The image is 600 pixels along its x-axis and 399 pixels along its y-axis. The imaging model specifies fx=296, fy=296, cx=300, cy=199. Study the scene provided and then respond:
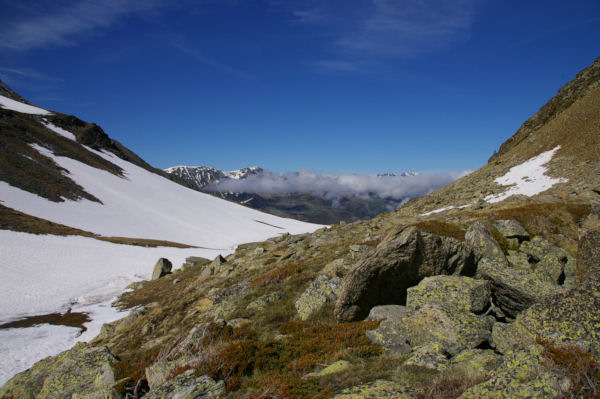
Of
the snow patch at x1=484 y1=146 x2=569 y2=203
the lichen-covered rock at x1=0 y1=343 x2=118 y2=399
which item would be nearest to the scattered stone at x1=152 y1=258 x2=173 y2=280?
the lichen-covered rock at x1=0 y1=343 x2=118 y2=399

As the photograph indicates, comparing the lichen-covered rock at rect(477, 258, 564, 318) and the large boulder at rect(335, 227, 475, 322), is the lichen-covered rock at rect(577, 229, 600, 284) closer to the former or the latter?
the lichen-covered rock at rect(477, 258, 564, 318)

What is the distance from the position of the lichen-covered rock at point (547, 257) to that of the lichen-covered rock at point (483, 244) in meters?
1.46

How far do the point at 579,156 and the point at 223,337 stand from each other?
46.5 metres

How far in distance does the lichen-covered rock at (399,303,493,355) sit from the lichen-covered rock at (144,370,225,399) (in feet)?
18.1

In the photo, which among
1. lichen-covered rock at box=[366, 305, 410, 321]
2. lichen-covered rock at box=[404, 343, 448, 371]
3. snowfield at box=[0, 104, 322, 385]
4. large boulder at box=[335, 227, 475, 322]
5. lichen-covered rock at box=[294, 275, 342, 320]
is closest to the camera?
lichen-covered rock at box=[404, 343, 448, 371]

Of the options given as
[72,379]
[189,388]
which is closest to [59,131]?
[72,379]

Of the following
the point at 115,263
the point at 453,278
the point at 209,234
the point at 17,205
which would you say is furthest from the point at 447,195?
the point at 17,205

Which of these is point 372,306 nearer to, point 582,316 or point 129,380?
point 582,316

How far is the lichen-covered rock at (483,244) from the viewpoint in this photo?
12383 mm

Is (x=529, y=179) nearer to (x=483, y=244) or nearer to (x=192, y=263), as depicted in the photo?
(x=483, y=244)

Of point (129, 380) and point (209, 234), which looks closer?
point (129, 380)

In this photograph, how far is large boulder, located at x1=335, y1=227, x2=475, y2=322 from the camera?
1155cm

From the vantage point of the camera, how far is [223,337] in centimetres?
1083

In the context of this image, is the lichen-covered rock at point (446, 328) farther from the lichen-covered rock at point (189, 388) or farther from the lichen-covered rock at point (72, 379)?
the lichen-covered rock at point (72, 379)
